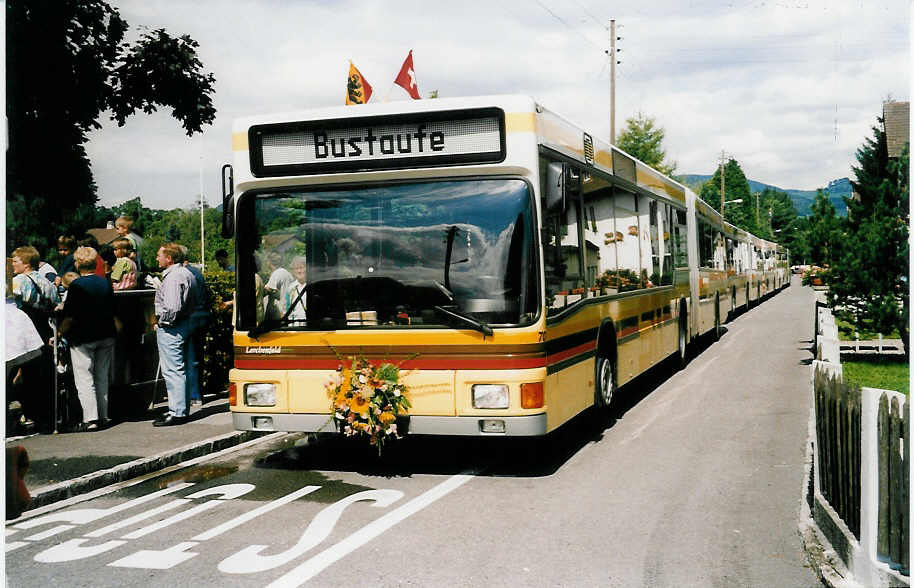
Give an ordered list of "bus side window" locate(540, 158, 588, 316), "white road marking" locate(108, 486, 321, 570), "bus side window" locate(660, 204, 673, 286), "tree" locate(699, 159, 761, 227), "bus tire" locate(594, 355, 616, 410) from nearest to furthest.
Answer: "white road marking" locate(108, 486, 321, 570) < "bus side window" locate(540, 158, 588, 316) < "bus tire" locate(594, 355, 616, 410) < "bus side window" locate(660, 204, 673, 286) < "tree" locate(699, 159, 761, 227)

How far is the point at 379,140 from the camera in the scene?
7.53 meters

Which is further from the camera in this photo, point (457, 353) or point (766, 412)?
point (766, 412)

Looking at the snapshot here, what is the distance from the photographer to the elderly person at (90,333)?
387 inches

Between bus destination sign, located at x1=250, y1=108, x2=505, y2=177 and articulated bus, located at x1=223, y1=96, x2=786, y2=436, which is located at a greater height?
bus destination sign, located at x1=250, y1=108, x2=505, y2=177

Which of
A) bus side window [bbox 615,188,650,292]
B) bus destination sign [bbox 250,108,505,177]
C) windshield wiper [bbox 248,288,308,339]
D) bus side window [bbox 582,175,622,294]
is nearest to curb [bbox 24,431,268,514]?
windshield wiper [bbox 248,288,308,339]

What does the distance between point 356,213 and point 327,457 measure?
254 cm

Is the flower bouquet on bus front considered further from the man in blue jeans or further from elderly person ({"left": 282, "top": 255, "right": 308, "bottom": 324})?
the man in blue jeans

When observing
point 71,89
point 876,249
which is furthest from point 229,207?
point 876,249

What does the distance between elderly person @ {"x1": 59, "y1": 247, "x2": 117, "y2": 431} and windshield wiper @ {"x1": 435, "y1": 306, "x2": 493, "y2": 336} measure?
178 inches

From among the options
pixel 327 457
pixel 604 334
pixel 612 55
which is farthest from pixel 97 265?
pixel 612 55

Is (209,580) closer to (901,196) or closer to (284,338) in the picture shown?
(284,338)

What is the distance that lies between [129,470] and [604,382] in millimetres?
4728

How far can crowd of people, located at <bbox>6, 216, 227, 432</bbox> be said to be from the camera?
9.80 meters

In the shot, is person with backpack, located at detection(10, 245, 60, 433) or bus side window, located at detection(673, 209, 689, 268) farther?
bus side window, located at detection(673, 209, 689, 268)
